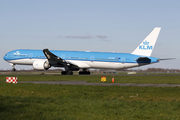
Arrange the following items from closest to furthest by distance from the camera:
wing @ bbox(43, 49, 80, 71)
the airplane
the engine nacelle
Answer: wing @ bbox(43, 49, 80, 71) → the engine nacelle → the airplane

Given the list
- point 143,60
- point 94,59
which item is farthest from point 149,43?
point 94,59

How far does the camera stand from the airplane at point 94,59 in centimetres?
5528

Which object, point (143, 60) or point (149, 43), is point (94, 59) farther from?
point (149, 43)

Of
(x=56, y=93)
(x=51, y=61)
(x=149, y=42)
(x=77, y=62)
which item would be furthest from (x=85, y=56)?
(x=56, y=93)

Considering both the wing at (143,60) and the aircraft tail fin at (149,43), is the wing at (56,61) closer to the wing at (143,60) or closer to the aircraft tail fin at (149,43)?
the wing at (143,60)

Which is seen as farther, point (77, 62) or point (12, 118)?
point (77, 62)

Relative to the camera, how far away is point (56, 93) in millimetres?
23094

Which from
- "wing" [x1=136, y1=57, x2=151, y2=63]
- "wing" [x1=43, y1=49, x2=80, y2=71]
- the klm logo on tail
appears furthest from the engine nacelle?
the klm logo on tail

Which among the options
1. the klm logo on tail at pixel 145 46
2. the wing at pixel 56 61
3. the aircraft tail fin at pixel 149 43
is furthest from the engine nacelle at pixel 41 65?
the klm logo on tail at pixel 145 46

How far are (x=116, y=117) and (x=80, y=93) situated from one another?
33.9ft

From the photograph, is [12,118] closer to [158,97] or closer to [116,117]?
[116,117]

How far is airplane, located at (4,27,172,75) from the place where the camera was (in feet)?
181

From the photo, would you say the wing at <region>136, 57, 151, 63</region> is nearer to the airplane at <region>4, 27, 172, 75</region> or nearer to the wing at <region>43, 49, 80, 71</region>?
the airplane at <region>4, 27, 172, 75</region>

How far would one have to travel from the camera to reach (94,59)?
57.0 m
